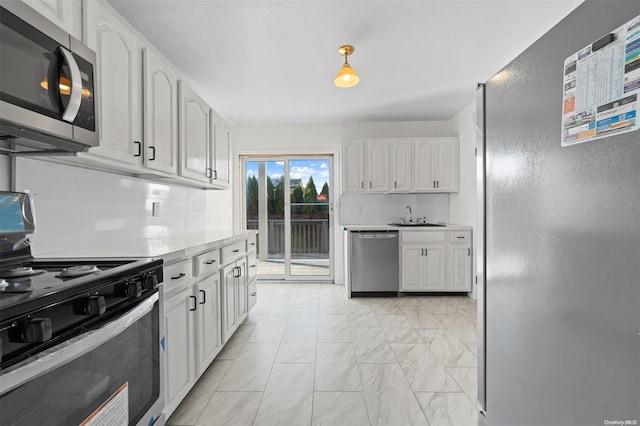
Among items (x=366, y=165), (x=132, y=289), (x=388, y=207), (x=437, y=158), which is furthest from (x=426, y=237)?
(x=132, y=289)

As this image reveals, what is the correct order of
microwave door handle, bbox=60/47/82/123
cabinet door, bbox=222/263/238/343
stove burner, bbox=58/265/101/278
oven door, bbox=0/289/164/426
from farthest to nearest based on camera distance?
cabinet door, bbox=222/263/238/343
microwave door handle, bbox=60/47/82/123
stove burner, bbox=58/265/101/278
oven door, bbox=0/289/164/426

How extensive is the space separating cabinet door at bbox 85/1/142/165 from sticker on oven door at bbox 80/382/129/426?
3.56ft

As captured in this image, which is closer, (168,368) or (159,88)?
(168,368)

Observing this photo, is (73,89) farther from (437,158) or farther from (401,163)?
(437,158)

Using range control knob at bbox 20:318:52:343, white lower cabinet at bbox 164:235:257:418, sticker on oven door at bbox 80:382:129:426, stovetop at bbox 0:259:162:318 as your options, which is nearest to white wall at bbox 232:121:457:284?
white lower cabinet at bbox 164:235:257:418

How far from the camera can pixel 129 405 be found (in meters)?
1.14

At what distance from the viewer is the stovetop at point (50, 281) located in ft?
2.55

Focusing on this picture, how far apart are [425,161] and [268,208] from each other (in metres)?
2.53

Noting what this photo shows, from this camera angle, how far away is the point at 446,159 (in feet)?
14.7

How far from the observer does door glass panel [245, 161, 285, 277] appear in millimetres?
5066

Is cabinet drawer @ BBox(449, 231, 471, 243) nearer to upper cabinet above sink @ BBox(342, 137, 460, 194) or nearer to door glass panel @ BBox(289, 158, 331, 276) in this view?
upper cabinet above sink @ BBox(342, 137, 460, 194)

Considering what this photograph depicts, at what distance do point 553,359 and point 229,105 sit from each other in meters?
4.04

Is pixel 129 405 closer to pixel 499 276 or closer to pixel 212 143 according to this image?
pixel 499 276

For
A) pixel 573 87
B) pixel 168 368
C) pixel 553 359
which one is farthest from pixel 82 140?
pixel 553 359
